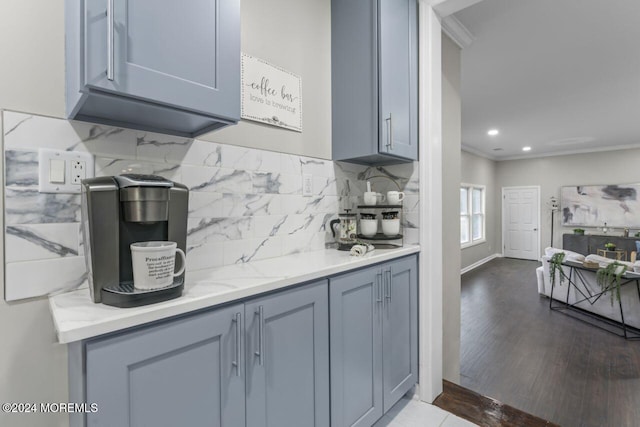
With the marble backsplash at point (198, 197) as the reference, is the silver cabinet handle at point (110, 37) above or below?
above

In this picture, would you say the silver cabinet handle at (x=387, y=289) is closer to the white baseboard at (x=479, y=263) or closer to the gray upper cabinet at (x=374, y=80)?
the gray upper cabinet at (x=374, y=80)

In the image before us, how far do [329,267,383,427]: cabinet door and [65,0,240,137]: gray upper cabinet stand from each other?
0.89 m

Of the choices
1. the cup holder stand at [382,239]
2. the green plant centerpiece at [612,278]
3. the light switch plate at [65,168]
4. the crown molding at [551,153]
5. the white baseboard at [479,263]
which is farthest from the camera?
the white baseboard at [479,263]

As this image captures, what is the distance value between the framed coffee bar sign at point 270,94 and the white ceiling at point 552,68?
5.35 feet

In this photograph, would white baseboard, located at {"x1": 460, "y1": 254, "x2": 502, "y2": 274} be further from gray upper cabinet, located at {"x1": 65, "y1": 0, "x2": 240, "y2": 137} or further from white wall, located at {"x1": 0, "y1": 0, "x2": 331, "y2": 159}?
gray upper cabinet, located at {"x1": 65, "y1": 0, "x2": 240, "y2": 137}

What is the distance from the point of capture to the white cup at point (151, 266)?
80 cm

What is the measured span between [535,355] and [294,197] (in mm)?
3170

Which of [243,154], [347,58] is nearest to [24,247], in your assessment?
[243,154]

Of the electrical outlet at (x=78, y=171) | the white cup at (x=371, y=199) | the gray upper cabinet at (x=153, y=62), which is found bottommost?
the white cup at (x=371, y=199)

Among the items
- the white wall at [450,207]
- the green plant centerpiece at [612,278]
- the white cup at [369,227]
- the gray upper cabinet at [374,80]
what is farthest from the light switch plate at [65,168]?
the green plant centerpiece at [612,278]

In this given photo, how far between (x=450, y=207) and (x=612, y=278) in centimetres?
304

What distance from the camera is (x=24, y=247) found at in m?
0.88

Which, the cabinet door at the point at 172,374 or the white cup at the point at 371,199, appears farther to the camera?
the white cup at the point at 371,199

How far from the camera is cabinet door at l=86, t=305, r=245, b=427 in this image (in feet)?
2.30
